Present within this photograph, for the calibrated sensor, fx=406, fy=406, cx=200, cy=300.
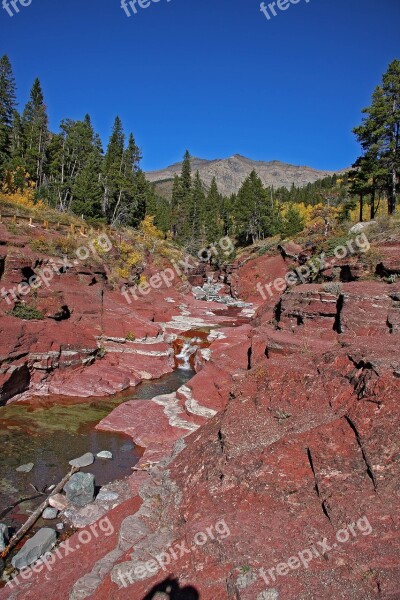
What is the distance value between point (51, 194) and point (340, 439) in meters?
57.2

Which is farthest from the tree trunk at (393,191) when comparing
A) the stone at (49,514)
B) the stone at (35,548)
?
the stone at (35,548)

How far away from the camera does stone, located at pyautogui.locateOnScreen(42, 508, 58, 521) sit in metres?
11.0

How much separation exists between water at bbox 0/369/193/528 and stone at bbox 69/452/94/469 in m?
0.19

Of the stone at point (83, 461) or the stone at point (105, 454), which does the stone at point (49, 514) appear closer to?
the stone at point (83, 461)

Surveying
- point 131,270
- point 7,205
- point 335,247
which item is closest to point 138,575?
point 335,247

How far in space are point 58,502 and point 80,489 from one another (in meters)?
0.66

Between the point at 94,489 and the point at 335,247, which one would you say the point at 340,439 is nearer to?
the point at 94,489

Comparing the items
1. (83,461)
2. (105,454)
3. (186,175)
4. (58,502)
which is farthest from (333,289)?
(186,175)

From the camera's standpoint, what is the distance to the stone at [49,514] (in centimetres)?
1097

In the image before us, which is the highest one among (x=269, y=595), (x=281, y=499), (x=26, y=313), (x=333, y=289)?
(x=333, y=289)

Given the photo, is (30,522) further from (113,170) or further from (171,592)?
(113,170)

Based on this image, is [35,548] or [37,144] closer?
[35,548]

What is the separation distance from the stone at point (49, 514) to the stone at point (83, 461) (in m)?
2.39

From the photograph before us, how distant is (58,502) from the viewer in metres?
11.5
